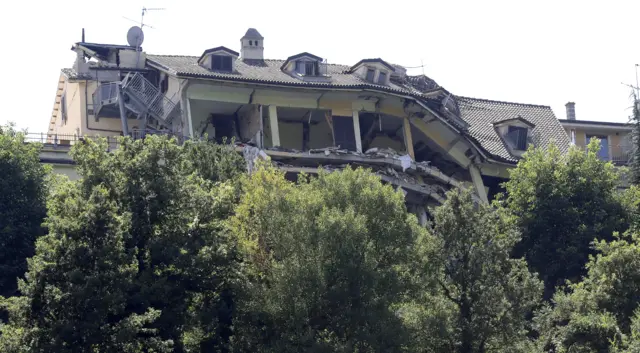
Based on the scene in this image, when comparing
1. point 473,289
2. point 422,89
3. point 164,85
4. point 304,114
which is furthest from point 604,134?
point 473,289

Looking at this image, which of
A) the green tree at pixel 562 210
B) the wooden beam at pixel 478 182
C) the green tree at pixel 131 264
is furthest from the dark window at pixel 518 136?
the green tree at pixel 131 264

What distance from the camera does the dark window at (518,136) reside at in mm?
65000

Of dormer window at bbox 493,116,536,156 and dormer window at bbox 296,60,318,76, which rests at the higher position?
dormer window at bbox 296,60,318,76

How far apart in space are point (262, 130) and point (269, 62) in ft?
23.4

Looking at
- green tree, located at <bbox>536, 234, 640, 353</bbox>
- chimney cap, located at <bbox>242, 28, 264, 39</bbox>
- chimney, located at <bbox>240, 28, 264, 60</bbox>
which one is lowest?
green tree, located at <bbox>536, 234, 640, 353</bbox>

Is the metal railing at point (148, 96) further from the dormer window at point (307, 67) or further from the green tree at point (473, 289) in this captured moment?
the green tree at point (473, 289)

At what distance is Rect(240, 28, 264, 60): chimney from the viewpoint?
6525 centimetres

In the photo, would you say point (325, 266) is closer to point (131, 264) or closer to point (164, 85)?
point (131, 264)

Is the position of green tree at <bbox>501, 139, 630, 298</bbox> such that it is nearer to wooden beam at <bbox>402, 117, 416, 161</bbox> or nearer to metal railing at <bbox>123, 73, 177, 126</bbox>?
wooden beam at <bbox>402, 117, 416, 161</bbox>

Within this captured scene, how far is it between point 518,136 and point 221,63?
1608 cm

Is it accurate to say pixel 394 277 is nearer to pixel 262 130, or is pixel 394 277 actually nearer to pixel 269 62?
pixel 262 130

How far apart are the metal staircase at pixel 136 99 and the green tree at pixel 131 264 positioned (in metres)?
18.0

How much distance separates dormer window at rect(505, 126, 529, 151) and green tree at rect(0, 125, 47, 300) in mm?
26355

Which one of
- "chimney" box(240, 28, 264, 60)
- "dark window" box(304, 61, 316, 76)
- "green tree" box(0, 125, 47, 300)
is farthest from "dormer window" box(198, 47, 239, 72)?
"green tree" box(0, 125, 47, 300)
